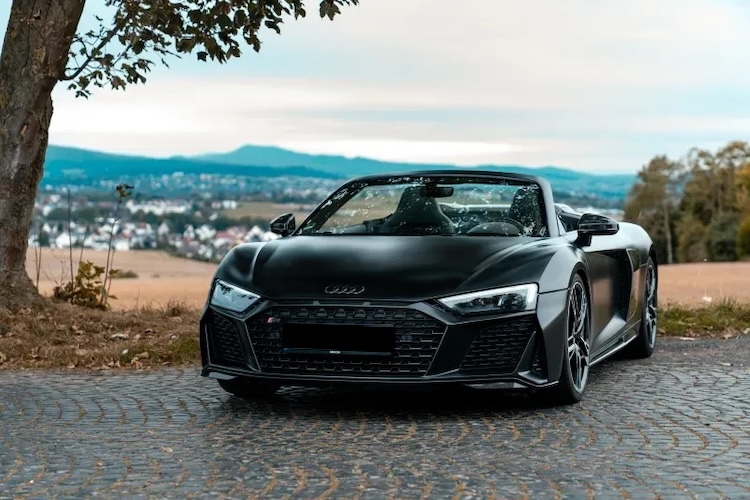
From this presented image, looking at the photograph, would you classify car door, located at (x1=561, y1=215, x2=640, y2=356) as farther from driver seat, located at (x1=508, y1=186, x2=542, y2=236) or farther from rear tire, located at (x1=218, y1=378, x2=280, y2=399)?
rear tire, located at (x1=218, y1=378, x2=280, y2=399)

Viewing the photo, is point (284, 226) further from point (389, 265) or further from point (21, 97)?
point (21, 97)

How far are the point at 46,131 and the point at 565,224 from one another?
19.5 feet

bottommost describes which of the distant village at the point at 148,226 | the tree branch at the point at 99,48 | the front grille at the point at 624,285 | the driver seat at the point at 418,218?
the distant village at the point at 148,226

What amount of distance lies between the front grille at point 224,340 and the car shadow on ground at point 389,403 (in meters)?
0.32

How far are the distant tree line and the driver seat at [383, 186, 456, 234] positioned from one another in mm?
94478

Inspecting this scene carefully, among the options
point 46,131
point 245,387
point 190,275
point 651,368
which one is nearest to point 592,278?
point 651,368

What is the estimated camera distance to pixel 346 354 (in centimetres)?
707

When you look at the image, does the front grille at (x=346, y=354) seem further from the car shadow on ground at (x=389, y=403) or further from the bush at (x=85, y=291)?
the bush at (x=85, y=291)

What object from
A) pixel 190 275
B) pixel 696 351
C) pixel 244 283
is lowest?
pixel 190 275

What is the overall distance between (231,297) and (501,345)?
5.21 ft

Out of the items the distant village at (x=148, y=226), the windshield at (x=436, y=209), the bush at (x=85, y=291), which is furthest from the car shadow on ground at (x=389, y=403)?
the bush at (x=85, y=291)

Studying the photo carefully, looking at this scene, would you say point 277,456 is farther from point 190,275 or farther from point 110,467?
point 190,275

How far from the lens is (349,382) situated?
279 inches

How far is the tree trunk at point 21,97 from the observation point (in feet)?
40.9
